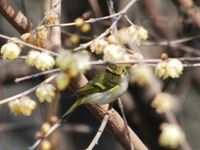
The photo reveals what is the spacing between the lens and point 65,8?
12.9 ft

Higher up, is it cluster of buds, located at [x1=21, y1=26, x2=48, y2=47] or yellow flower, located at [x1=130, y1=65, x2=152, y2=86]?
cluster of buds, located at [x1=21, y1=26, x2=48, y2=47]

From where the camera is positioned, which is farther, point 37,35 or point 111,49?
point 37,35

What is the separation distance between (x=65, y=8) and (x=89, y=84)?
6.06 ft

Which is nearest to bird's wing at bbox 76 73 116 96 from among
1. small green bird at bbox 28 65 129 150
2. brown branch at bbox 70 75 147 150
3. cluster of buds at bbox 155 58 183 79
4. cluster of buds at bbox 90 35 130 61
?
small green bird at bbox 28 65 129 150

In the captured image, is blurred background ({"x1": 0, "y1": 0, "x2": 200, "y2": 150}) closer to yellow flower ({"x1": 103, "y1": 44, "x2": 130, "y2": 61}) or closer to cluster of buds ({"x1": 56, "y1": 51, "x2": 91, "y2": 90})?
yellow flower ({"x1": 103, "y1": 44, "x2": 130, "y2": 61})

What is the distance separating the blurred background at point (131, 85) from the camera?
3.51 m

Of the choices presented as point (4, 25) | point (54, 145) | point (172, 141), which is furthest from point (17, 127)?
point (172, 141)

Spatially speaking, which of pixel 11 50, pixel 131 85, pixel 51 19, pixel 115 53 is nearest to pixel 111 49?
pixel 115 53

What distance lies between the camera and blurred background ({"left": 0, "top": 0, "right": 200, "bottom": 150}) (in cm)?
351

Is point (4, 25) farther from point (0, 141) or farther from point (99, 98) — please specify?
point (99, 98)

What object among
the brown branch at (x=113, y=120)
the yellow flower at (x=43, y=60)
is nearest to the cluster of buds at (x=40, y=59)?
the yellow flower at (x=43, y=60)

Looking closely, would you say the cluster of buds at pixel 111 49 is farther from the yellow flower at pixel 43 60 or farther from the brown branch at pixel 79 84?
the brown branch at pixel 79 84

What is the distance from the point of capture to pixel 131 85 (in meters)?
3.54

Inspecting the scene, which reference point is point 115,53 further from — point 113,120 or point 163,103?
point 113,120
